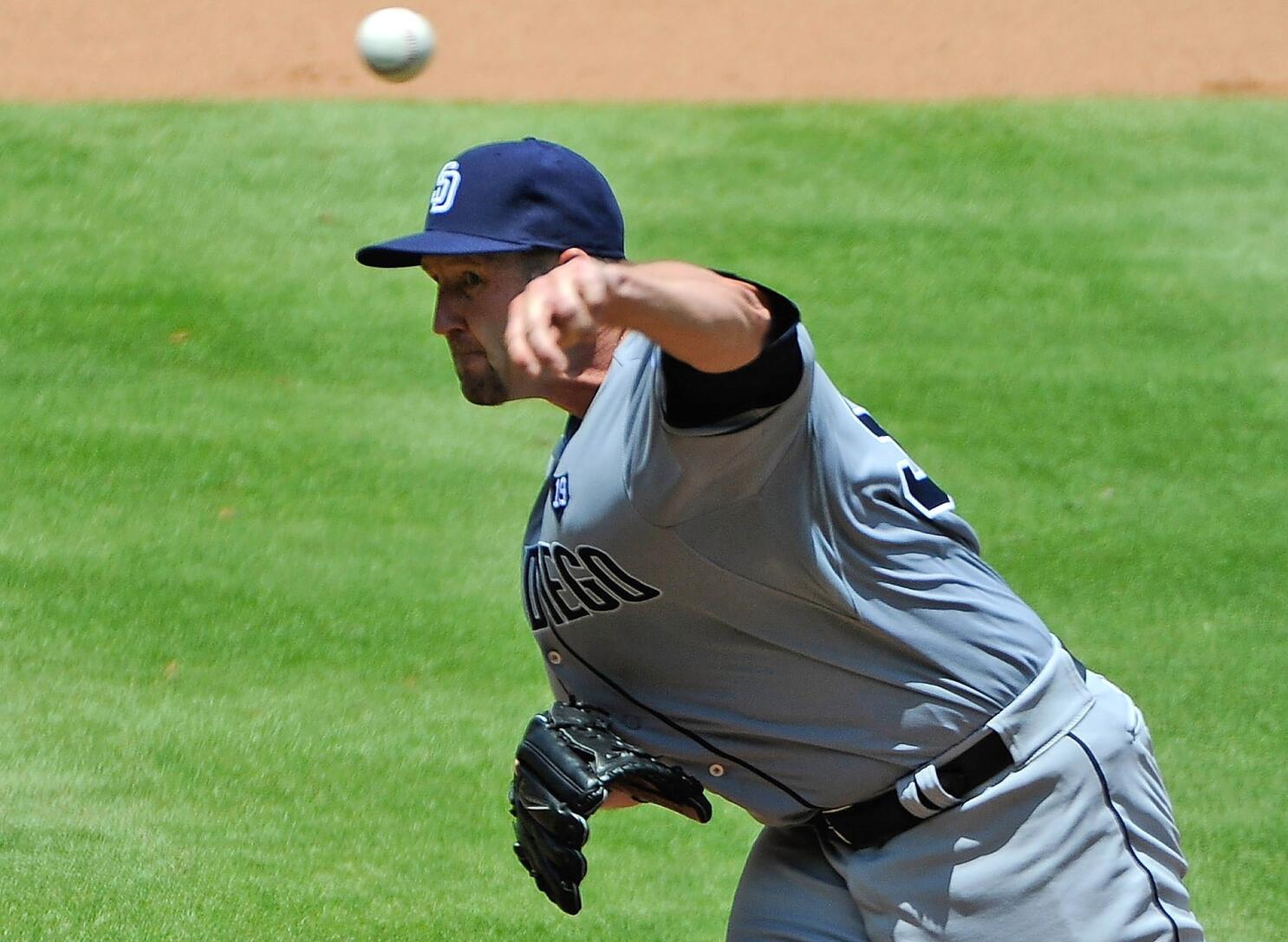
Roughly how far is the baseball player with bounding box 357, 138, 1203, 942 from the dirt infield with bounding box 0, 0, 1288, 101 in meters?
8.29

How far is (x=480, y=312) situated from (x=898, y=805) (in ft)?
3.49

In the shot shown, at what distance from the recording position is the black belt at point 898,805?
2865 millimetres

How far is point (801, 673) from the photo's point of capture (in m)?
2.82

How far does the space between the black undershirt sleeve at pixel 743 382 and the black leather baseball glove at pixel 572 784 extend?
2.19 feet

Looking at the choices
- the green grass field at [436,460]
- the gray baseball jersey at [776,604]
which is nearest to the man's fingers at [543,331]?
the gray baseball jersey at [776,604]

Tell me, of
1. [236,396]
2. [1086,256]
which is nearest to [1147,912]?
[236,396]

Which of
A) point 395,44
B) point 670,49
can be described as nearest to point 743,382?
point 395,44

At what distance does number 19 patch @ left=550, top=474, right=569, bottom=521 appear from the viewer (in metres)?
2.83

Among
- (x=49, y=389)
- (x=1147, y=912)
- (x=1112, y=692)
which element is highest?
(x=1112, y=692)

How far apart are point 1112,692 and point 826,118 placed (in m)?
8.00

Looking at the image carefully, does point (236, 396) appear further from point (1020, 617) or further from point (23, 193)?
point (1020, 617)

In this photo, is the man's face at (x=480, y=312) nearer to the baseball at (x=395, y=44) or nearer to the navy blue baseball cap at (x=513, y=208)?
the navy blue baseball cap at (x=513, y=208)

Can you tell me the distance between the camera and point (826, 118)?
34.9ft

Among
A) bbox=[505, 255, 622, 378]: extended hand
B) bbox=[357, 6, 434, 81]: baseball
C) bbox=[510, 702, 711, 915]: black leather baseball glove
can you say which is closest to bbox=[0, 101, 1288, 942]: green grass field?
bbox=[357, 6, 434, 81]: baseball
